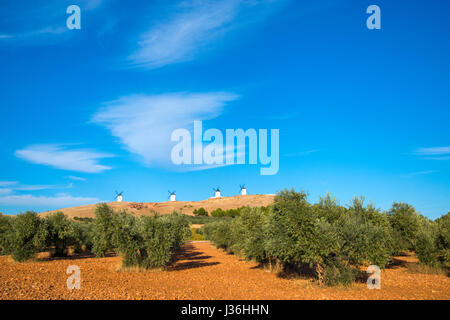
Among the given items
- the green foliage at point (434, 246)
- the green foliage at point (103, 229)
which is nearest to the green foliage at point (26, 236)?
the green foliage at point (103, 229)

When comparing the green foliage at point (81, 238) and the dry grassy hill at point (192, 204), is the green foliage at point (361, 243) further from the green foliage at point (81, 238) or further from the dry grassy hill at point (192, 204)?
the dry grassy hill at point (192, 204)

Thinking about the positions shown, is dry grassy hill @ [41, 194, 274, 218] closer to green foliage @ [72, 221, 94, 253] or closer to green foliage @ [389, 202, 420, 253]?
green foliage @ [72, 221, 94, 253]

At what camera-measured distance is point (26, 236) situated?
2405 cm

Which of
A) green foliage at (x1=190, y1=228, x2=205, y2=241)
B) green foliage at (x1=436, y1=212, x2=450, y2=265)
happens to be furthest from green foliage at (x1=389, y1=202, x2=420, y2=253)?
green foliage at (x1=190, y1=228, x2=205, y2=241)

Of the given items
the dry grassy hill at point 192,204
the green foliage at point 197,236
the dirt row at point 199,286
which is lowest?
the green foliage at point 197,236

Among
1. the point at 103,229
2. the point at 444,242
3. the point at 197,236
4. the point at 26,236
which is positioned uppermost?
the point at 103,229

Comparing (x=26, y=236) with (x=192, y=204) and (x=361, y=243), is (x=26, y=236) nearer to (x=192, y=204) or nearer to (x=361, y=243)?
(x=361, y=243)

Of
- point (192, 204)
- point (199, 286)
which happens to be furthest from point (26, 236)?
point (192, 204)

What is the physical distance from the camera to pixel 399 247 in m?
24.8

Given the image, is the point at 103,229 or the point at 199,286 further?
the point at 103,229

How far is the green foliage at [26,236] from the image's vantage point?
76.6 feet

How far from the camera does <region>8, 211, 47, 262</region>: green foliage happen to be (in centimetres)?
2334

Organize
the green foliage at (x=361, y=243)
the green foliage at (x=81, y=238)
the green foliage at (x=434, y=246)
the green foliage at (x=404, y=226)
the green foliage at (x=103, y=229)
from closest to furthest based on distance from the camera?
1. the green foliage at (x=361, y=243)
2. the green foliage at (x=434, y=246)
3. the green foliage at (x=103, y=229)
4. the green foliage at (x=404, y=226)
5. the green foliage at (x=81, y=238)
